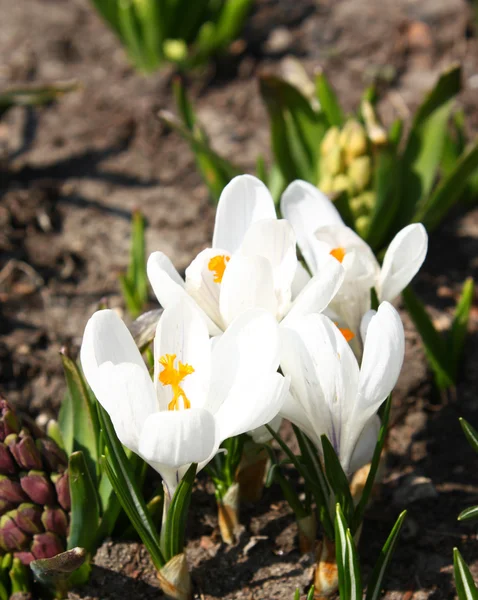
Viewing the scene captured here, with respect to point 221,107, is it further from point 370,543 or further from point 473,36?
point 370,543

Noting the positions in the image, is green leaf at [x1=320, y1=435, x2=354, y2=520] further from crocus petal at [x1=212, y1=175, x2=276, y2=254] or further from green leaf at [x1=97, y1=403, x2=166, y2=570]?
crocus petal at [x1=212, y1=175, x2=276, y2=254]

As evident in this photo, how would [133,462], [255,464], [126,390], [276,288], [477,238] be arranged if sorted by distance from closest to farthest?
[126,390] < [276,288] < [133,462] < [255,464] < [477,238]

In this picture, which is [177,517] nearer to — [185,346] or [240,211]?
[185,346]

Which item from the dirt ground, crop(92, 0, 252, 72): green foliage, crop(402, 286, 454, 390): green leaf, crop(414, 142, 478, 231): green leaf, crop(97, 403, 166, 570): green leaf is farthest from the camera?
crop(92, 0, 252, 72): green foliage

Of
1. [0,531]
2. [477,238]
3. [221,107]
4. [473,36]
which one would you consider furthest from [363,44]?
[0,531]

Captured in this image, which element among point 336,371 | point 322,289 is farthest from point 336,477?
point 322,289

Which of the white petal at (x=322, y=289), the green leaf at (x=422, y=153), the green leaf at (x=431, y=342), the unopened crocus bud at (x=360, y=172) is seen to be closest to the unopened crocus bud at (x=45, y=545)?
the white petal at (x=322, y=289)

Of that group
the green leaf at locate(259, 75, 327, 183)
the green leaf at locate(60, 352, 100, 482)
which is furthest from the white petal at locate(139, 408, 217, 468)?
the green leaf at locate(259, 75, 327, 183)
